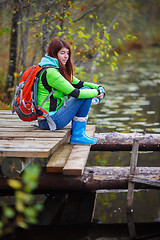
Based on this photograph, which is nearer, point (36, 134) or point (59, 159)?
point (59, 159)

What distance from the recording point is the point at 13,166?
162 inches

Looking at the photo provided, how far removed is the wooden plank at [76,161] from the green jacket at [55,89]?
48 cm

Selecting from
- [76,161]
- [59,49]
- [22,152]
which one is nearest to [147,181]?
[76,161]

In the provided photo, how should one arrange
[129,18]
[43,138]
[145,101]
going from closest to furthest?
[43,138] < [145,101] < [129,18]

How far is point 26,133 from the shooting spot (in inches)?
184

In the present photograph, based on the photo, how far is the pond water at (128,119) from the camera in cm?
443

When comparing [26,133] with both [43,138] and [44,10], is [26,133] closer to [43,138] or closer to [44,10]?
[43,138]

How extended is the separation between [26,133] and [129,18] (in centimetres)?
1913

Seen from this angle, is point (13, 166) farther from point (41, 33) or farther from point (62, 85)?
point (41, 33)

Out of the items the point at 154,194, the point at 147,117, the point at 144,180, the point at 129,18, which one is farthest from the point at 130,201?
the point at 129,18

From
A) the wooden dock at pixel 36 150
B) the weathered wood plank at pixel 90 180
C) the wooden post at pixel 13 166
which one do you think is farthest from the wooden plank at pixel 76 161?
the wooden post at pixel 13 166

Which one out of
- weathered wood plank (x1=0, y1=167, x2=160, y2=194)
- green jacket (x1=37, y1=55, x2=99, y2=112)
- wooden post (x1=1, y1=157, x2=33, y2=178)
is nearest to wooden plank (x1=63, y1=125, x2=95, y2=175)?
weathered wood plank (x1=0, y1=167, x2=160, y2=194)

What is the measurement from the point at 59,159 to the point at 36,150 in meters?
0.49

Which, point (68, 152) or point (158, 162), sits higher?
point (68, 152)
